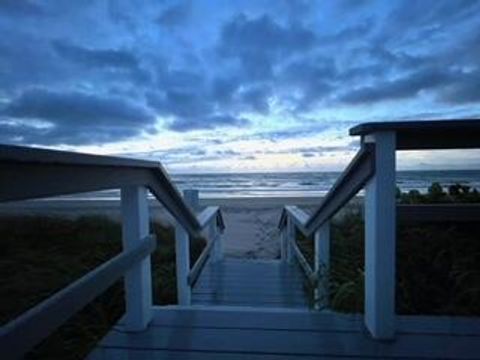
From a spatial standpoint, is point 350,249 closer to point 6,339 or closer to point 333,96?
point 6,339

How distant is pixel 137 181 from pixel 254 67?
8.45m

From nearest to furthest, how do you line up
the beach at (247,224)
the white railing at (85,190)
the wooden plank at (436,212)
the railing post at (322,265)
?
the white railing at (85,190) → the wooden plank at (436,212) → the railing post at (322,265) → the beach at (247,224)

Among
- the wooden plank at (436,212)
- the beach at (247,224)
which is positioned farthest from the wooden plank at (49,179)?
the beach at (247,224)

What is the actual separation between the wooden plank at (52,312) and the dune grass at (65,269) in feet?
2.76

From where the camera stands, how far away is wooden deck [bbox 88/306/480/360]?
7.22ft

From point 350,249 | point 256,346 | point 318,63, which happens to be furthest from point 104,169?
point 318,63

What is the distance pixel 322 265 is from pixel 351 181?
1179 millimetres

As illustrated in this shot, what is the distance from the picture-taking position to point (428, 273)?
3.43 metres

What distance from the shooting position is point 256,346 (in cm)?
231

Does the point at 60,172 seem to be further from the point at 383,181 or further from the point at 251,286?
the point at 251,286

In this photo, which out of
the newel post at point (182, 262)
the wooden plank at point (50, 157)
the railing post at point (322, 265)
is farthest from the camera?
the newel post at point (182, 262)

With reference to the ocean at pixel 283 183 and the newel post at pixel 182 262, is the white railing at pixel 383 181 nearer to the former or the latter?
the newel post at pixel 182 262

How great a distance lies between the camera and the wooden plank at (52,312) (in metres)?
1.22

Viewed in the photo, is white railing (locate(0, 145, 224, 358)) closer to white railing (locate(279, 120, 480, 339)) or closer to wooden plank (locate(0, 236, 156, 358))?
wooden plank (locate(0, 236, 156, 358))
